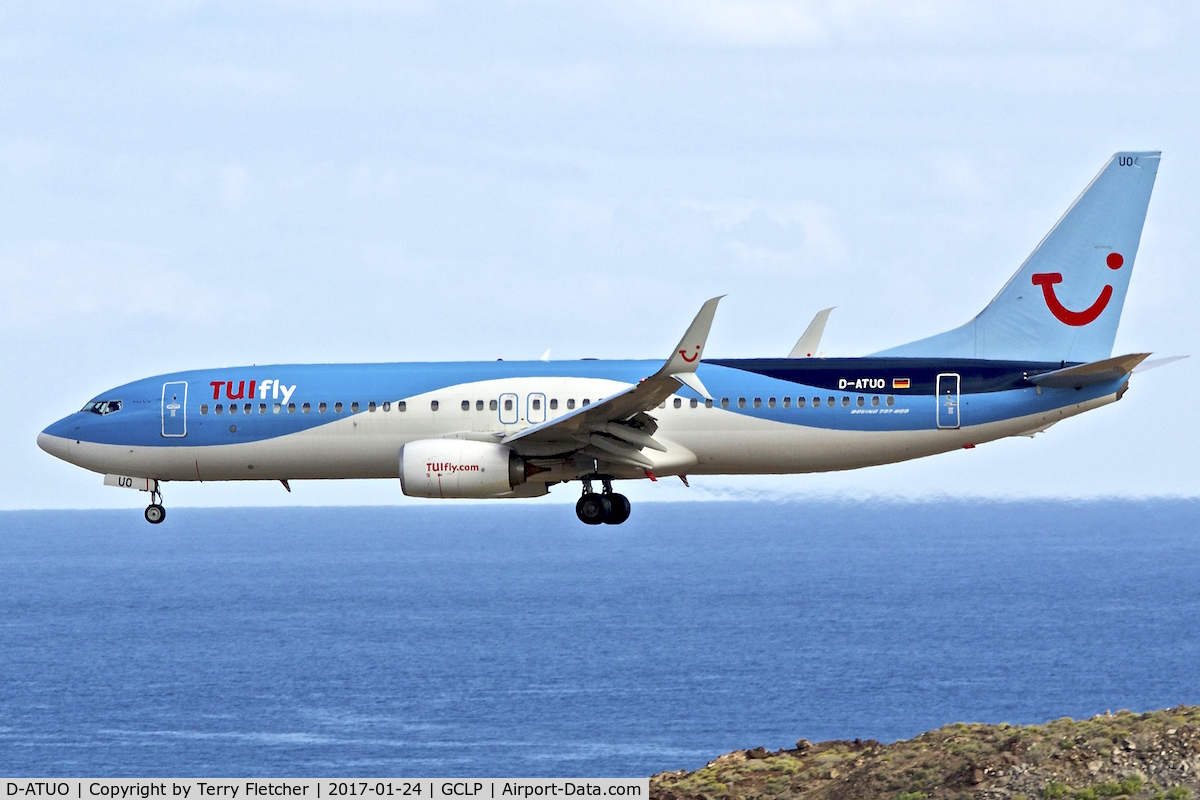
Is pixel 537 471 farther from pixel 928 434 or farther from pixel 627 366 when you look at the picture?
Result: pixel 928 434

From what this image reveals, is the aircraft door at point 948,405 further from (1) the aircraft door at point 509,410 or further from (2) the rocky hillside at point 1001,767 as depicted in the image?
(1) the aircraft door at point 509,410

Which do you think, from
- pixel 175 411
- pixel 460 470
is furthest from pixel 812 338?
pixel 175 411

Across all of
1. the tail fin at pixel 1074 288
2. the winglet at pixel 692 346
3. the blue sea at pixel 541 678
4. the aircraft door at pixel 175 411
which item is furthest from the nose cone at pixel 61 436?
the blue sea at pixel 541 678

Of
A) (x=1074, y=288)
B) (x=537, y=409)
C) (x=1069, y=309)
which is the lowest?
(x=537, y=409)

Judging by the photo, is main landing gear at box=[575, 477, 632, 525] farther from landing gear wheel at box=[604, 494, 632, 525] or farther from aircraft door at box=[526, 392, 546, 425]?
aircraft door at box=[526, 392, 546, 425]

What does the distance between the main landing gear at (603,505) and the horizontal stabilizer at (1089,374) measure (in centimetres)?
1019

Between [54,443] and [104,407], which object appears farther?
[54,443]

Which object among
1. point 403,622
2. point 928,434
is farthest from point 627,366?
point 403,622

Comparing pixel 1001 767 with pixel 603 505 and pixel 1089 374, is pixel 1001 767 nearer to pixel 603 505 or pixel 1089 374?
pixel 1089 374

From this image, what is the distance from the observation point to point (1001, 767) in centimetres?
2820

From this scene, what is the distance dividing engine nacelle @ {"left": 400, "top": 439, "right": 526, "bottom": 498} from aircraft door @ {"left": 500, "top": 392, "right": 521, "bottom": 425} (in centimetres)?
172

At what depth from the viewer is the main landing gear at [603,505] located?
119 ft

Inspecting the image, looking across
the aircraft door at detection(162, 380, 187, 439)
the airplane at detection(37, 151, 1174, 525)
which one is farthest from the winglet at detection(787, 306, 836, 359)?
the aircraft door at detection(162, 380, 187, 439)

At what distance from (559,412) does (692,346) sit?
17.8 ft
